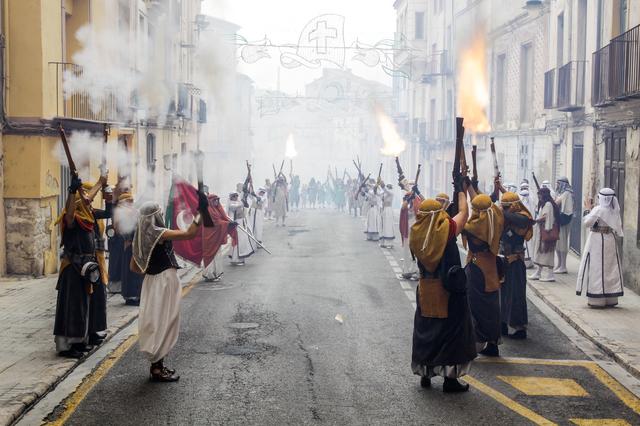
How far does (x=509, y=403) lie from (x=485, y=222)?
2.45 metres

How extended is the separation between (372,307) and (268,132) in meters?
65.1

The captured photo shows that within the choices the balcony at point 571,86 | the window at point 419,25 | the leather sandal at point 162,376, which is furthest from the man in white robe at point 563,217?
the window at point 419,25

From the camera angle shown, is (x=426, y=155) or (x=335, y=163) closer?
(x=426, y=155)

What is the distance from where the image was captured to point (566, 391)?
28.9ft

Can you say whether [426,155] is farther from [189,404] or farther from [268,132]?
[189,404]

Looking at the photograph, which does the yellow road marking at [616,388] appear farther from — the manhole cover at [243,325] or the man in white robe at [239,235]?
the man in white robe at [239,235]

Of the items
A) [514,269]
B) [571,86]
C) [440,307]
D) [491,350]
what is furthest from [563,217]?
[440,307]

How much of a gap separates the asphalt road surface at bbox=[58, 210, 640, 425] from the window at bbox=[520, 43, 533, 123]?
15.2 m

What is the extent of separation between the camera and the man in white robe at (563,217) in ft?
A: 57.4

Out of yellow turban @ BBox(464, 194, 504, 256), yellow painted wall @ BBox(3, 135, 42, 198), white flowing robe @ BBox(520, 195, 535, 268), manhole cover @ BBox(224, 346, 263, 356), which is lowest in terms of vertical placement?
manhole cover @ BBox(224, 346, 263, 356)

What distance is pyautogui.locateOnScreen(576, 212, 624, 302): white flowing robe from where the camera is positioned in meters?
13.5

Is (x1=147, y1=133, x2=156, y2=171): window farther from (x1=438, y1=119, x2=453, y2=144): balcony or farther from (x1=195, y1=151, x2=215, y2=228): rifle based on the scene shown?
(x1=195, y1=151, x2=215, y2=228): rifle

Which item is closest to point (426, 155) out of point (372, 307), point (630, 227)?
point (630, 227)

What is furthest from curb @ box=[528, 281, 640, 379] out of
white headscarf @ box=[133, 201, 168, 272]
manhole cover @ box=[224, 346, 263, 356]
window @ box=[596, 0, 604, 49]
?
window @ box=[596, 0, 604, 49]
